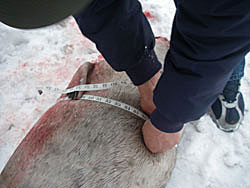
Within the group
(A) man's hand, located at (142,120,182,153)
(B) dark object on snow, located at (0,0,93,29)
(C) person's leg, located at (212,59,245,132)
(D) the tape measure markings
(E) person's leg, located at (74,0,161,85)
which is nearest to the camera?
(B) dark object on snow, located at (0,0,93,29)

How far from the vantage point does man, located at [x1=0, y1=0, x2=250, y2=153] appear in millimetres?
685

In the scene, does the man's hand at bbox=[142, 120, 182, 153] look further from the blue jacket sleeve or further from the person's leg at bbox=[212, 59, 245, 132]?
the person's leg at bbox=[212, 59, 245, 132]

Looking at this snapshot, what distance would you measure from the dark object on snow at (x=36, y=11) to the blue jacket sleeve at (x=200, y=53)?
1.17 ft

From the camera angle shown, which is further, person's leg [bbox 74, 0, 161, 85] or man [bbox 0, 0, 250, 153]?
person's leg [bbox 74, 0, 161, 85]

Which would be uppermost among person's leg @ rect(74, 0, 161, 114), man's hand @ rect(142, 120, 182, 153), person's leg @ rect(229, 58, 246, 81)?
person's leg @ rect(74, 0, 161, 114)

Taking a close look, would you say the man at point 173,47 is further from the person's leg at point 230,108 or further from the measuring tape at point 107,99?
the person's leg at point 230,108

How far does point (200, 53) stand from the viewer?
0.82 m

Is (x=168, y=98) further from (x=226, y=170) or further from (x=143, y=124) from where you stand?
(x=226, y=170)

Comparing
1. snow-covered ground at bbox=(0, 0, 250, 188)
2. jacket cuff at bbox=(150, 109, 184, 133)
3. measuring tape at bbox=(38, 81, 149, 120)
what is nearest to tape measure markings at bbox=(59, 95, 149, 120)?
measuring tape at bbox=(38, 81, 149, 120)

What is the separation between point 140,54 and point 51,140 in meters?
0.73

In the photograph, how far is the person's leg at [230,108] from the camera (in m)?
2.24

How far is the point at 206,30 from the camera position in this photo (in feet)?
2.49

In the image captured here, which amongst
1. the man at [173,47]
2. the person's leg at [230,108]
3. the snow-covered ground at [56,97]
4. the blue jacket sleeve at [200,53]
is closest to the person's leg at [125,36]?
the man at [173,47]

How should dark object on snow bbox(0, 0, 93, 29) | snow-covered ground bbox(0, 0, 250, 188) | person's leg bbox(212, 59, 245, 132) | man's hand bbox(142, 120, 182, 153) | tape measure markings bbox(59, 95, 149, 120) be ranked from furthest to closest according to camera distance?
person's leg bbox(212, 59, 245, 132), snow-covered ground bbox(0, 0, 250, 188), tape measure markings bbox(59, 95, 149, 120), man's hand bbox(142, 120, 182, 153), dark object on snow bbox(0, 0, 93, 29)
